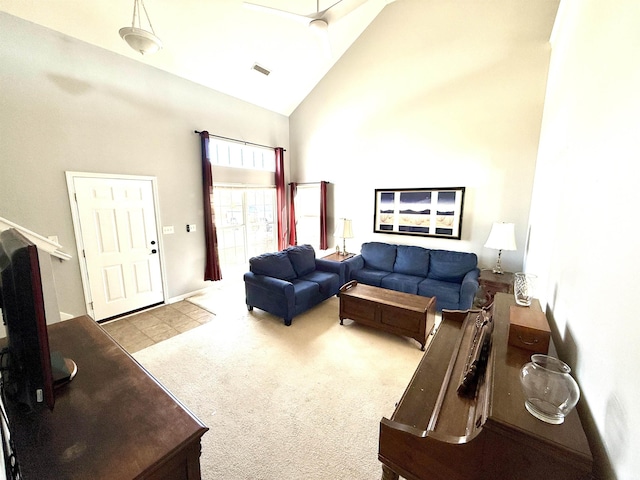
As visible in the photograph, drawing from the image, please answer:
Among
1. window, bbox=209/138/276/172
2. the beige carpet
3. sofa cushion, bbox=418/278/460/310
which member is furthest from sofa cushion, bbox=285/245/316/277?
window, bbox=209/138/276/172

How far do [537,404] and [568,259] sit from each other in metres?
0.80

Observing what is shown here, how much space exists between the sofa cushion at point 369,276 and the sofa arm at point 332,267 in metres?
0.24

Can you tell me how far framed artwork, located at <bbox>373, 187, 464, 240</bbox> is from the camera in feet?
12.8

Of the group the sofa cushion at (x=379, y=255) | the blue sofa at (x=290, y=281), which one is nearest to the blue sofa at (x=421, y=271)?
the sofa cushion at (x=379, y=255)

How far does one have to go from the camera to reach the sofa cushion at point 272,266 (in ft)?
11.5

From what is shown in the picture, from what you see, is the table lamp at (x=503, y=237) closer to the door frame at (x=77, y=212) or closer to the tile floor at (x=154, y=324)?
the tile floor at (x=154, y=324)

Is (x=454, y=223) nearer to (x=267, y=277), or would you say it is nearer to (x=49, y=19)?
(x=267, y=277)

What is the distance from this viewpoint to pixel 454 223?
154 inches

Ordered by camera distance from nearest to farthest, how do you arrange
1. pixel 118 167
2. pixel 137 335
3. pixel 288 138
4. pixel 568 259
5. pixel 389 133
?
pixel 568 259
pixel 137 335
pixel 118 167
pixel 389 133
pixel 288 138

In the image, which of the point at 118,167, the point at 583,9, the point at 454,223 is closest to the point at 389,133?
the point at 454,223

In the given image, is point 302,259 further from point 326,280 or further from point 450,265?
point 450,265

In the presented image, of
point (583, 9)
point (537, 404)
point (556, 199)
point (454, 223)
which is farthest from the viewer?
point (454, 223)

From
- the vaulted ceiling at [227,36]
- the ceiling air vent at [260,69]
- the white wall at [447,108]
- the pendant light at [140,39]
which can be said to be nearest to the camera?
the pendant light at [140,39]

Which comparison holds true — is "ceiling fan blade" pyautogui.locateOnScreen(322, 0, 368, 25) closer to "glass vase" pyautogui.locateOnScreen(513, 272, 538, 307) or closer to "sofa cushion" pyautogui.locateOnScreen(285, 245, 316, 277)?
"glass vase" pyautogui.locateOnScreen(513, 272, 538, 307)
